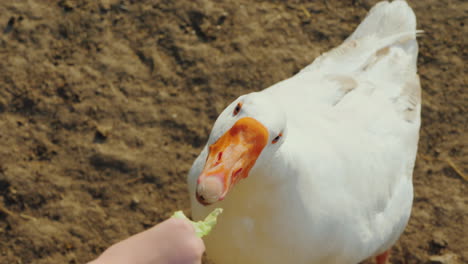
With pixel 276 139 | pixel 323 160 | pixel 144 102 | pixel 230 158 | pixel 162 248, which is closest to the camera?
pixel 162 248

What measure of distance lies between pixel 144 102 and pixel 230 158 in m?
2.30

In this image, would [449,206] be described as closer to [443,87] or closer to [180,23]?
[443,87]

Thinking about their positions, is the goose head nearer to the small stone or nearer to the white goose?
the white goose

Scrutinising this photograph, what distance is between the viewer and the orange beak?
185 centimetres

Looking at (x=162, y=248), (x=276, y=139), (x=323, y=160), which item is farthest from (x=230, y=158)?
(x=323, y=160)

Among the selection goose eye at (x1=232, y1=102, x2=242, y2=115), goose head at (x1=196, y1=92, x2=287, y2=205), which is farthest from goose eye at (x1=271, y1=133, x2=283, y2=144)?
goose eye at (x1=232, y1=102, x2=242, y2=115)

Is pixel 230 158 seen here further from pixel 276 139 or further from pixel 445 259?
pixel 445 259

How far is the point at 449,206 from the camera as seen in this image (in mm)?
3859

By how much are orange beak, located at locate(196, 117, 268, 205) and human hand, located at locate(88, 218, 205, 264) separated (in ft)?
0.53

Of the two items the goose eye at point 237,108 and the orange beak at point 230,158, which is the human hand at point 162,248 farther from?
the goose eye at point 237,108

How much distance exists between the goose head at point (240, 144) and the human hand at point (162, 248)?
16 centimetres

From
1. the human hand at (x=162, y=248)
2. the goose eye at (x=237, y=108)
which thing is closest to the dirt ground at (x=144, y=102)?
the goose eye at (x=237, y=108)

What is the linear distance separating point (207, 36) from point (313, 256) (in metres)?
2.44

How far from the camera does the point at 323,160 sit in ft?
8.29
